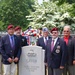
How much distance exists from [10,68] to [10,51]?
510mm

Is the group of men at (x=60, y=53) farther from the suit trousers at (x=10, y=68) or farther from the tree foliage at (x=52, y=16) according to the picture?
the tree foliage at (x=52, y=16)

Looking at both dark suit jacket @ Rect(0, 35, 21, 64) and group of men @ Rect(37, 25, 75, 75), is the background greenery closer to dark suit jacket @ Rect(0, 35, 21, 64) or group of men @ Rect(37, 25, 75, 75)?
dark suit jacket @ Rect(0, 35, 21, 64)

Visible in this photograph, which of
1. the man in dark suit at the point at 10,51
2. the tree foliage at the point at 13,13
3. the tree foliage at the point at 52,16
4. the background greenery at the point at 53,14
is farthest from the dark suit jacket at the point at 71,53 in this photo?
the tree foliage at the point at 13,13

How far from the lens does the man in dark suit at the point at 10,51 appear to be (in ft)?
28.1

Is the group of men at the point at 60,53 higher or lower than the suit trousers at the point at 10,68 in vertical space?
higher

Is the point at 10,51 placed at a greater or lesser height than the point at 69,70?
greater

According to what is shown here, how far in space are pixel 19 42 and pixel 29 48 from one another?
335 millimetres

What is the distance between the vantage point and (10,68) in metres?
8.73

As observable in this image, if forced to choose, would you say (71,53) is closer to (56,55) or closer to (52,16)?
(56,55)

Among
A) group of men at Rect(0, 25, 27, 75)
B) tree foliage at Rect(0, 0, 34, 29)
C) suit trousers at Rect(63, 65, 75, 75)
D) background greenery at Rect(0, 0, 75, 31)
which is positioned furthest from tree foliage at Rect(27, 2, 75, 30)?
tree foliage at Rect(0, 0, 34, 29)

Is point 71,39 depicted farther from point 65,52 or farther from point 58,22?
point 58,22

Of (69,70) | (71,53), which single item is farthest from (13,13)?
(71,53)

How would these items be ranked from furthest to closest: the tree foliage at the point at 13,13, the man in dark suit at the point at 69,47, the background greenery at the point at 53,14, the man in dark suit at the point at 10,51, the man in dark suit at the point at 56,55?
the tree foliage at the point at 13,13 < the background greenery at the point at 53,14 < the man in dark suit at the point at 10,51 < the man in dark suit at the point at 69,47 < the man in dark suit at the point at 56,55

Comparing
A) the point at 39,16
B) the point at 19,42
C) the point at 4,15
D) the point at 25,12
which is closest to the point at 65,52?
the point at 19,42
